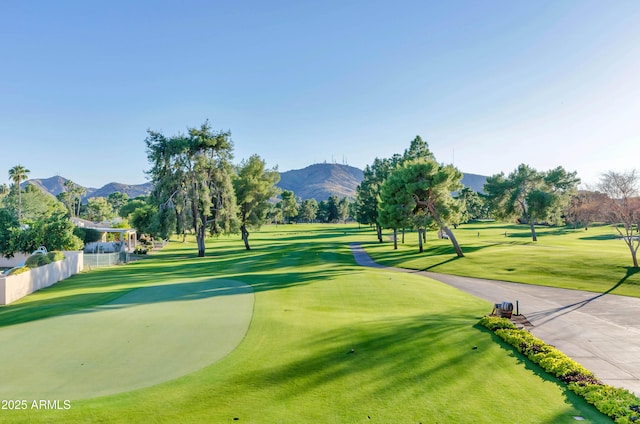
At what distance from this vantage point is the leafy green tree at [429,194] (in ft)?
126

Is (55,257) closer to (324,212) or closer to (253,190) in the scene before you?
(253,190)

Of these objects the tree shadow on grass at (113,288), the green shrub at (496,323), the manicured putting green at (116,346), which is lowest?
the tree shadow on grass at (113,288)

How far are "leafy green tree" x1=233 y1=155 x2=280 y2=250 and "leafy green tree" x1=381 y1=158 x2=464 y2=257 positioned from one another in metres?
24.3

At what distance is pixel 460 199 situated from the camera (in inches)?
1839

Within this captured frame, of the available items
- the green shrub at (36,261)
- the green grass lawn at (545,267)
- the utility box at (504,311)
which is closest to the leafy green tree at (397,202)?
the green grass lawn at (545,267)

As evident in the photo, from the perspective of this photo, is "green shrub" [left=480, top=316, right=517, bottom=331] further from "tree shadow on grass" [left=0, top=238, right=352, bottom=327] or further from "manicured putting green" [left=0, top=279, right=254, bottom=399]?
"tree shadow on grass" [left=0, top=238, right=352, bottom=327]

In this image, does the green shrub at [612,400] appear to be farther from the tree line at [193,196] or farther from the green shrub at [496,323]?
the tree line at [193,196]

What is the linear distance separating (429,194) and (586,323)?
2566cm

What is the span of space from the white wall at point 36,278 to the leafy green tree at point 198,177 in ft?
51.0

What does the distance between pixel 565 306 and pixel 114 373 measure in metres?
19.7

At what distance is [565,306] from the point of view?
59.4ft

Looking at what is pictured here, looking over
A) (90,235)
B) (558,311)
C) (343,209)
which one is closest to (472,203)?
(343,209)

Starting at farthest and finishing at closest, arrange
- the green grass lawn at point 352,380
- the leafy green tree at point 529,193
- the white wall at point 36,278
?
the leafy green tree at point 529,193 → the white wall at point 36,278 → the green grass lawn at point 352,380

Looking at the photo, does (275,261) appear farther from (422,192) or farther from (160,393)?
(160,393)
